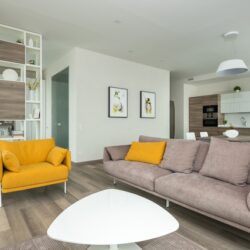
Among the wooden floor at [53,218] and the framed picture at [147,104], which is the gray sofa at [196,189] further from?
the framed picture at [147,104]

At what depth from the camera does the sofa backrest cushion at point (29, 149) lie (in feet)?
9.96

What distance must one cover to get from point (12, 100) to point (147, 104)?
12.5 feet

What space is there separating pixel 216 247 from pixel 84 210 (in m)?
1.20

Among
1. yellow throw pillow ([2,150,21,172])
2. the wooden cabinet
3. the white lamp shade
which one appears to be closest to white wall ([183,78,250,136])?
the wooden cabinet

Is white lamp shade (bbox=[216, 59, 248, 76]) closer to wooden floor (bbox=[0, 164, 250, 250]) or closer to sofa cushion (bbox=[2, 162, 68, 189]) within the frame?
wooden floor (bbox=[0, 164, 250, 250])

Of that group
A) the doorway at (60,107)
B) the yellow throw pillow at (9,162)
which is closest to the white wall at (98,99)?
the doorway at (60,107)

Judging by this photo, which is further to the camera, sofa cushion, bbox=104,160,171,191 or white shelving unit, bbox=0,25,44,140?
white shelving unit, bbox=0,25,44,140

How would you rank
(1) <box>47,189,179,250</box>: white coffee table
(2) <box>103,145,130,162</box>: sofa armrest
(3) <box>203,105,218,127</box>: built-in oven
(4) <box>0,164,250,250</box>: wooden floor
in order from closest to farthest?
(1) <box>47,189,179,250</box>: white coffee table, (4) <box>0,164,250,250</box>: wooden floor, (2) <box>103,145,130,162</box>: sofa armrest, (3) <box>203,105,218,127</box>: built-in oven

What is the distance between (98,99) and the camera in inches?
200

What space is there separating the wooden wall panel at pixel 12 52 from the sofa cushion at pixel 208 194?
328 centimetres

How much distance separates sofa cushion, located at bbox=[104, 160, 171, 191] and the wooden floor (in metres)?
0.37

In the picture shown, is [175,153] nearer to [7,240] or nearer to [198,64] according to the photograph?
[7,240]

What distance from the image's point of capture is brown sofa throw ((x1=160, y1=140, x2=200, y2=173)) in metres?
2.57

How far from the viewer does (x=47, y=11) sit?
317 cm
